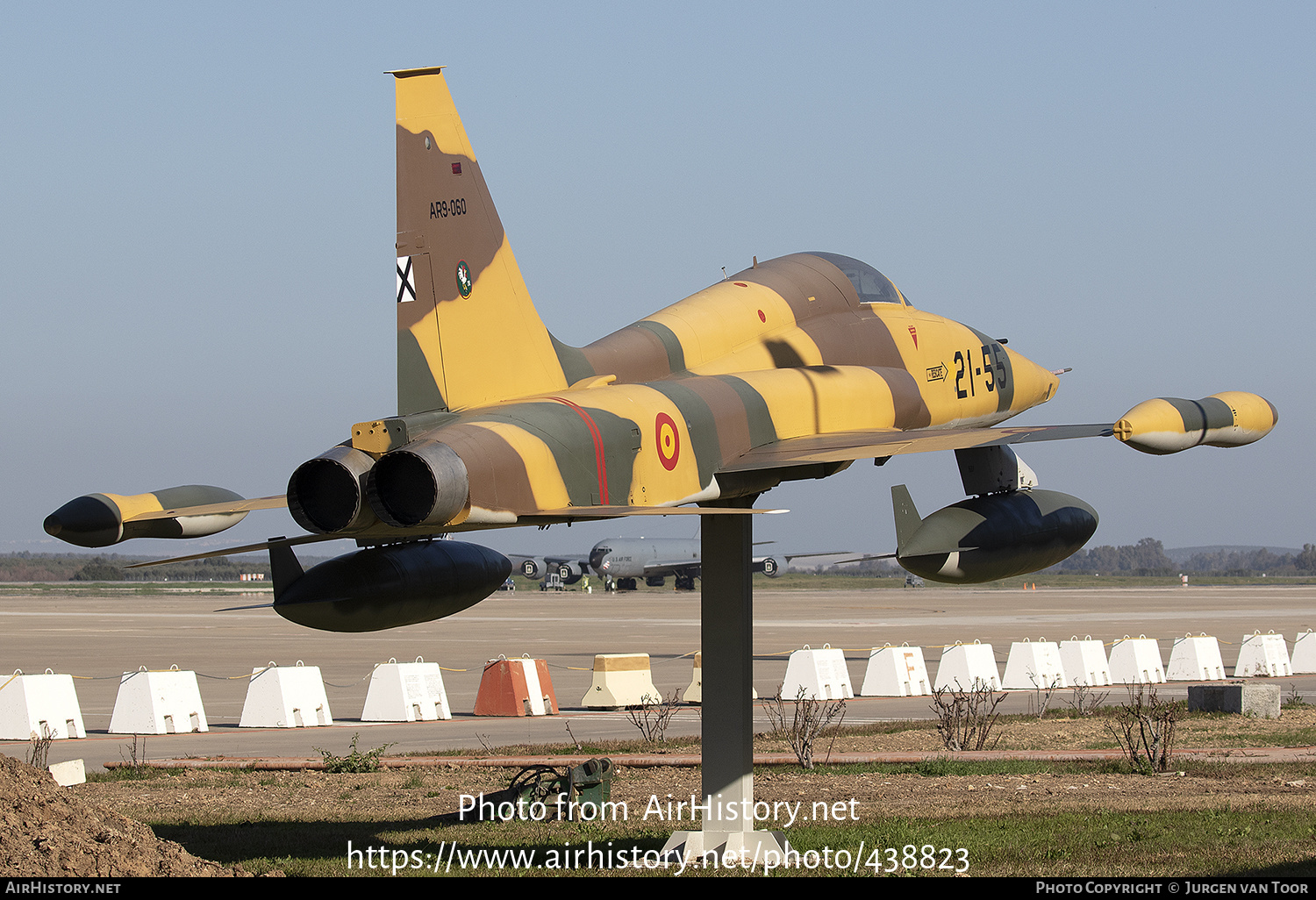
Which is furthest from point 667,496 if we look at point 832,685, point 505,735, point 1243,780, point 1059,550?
point 832,685

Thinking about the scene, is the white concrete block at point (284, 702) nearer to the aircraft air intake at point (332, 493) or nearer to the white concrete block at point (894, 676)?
the white concrete block at point (894, 676)

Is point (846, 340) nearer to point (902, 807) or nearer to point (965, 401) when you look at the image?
point (965, 401)

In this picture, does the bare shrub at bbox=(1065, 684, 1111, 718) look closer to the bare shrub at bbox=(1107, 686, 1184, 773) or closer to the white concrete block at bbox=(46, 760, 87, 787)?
the bare shrub at bbox=(1107, 686, 1184, 773)

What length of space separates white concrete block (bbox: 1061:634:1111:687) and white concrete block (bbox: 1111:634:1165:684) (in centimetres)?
57

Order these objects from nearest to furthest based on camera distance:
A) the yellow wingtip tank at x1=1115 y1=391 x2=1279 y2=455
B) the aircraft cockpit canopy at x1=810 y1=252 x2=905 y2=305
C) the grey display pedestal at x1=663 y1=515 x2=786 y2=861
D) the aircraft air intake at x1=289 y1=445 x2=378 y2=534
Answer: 1. the aircraft air intake at x1=289 y1=445 x2=378 y2=534
2. the yellow wingtip tank at x1=1115 y1=391 x2=1279 y2=455
3. the grey display pedestal at x1=663 y1=515 x2=786 y2=861
4. the aircraft cockpit canopy at x1=810 y1=252 x2=905 y2=305

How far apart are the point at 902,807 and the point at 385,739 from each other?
31.1ft

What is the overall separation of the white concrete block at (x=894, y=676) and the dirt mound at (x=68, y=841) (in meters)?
18.1

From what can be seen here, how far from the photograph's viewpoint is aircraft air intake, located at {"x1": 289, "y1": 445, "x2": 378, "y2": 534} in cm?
867

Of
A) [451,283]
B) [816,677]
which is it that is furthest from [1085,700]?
[451,283]

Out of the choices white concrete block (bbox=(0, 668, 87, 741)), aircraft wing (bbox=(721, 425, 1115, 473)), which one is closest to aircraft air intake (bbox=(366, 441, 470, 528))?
aircraft wing (bbox=(721, 425, 1115, 473))

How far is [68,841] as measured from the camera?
9.26 metres

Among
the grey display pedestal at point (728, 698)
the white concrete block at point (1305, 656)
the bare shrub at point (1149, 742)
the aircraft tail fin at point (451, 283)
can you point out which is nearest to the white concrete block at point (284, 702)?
the bare shrub at point (1149, 742)

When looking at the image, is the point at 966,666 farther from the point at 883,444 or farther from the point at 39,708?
the point at 883,444

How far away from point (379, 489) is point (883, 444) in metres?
3.85
